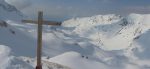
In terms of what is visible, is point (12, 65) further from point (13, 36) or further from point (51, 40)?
point (51, 40)

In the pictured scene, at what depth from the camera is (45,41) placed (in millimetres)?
145750

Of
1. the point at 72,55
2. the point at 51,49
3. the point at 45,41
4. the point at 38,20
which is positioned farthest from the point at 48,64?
the point at 45,41

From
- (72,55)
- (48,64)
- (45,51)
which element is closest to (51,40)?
(45,51)

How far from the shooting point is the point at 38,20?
1923 centimetres

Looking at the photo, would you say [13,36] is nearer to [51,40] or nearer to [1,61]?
[51,40]

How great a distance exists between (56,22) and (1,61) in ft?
64.2

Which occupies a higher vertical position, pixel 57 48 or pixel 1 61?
pixel 1 61

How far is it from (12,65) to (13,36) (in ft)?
299

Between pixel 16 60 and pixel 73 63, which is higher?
pixel 16 60


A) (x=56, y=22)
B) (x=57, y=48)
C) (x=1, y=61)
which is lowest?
(x=57, y=48)

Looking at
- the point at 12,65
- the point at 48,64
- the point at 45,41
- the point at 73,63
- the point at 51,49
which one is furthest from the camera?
the point at 45,41

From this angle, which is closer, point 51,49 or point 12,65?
point 12,65

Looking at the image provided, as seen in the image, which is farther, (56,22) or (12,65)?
(12,65)

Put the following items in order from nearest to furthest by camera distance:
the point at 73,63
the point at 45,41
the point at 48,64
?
the point at 48,64, the point at 73,63, the point at 45,41
